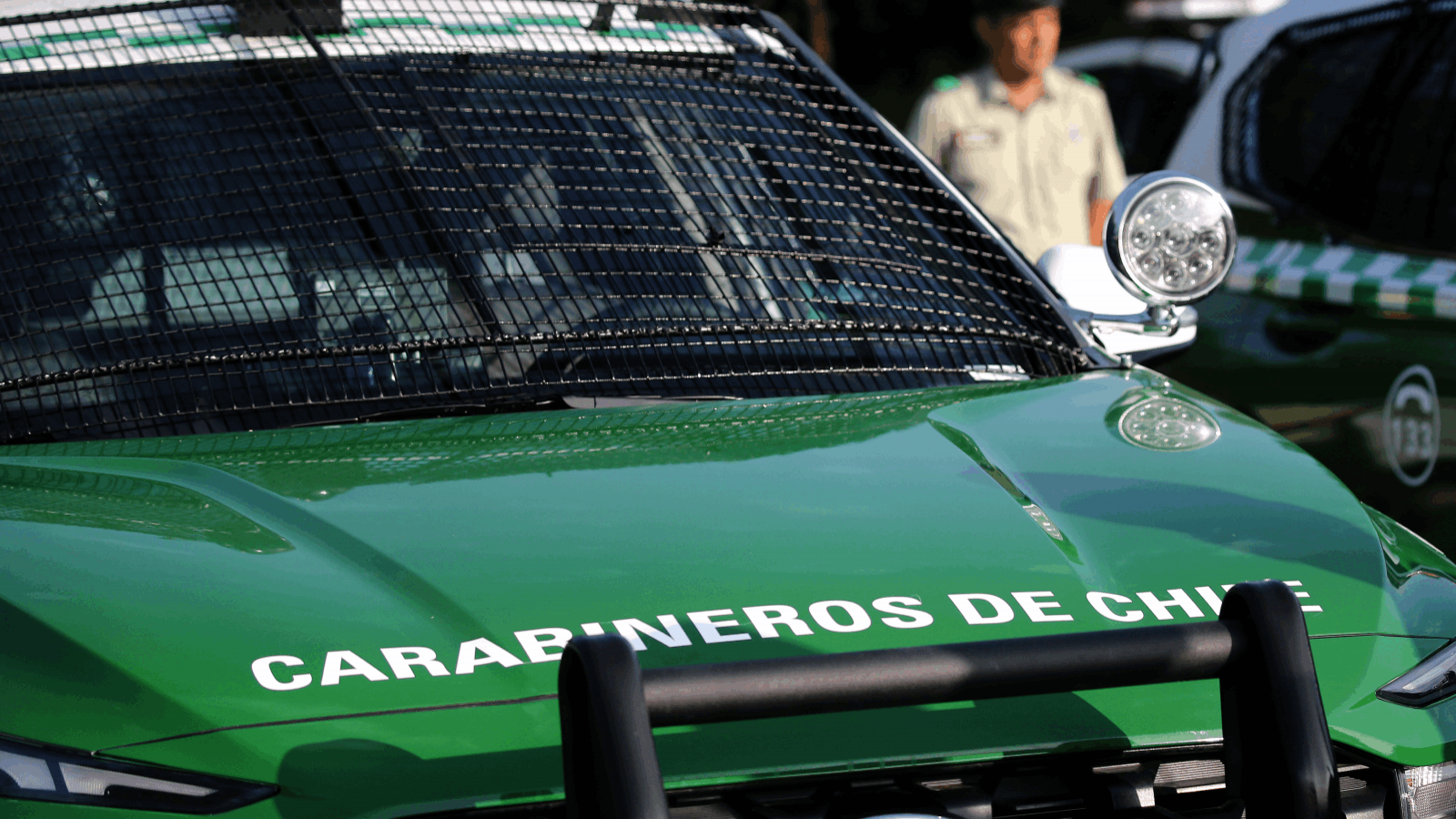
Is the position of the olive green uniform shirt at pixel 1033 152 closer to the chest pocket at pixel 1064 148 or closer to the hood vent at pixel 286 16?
the chest pocket at pixel 1064 148

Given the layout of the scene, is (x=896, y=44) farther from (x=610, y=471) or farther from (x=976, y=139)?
(x=610, y=471)

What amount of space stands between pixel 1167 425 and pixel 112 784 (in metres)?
1.47

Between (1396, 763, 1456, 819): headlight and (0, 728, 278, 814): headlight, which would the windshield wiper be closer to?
(0, 728, 278, 814): headlight

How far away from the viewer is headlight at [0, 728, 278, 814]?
1.37m

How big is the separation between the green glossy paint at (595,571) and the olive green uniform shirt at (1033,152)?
2770mm

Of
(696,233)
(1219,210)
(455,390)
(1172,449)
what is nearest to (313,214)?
(455,390)

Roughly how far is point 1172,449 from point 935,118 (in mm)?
2995

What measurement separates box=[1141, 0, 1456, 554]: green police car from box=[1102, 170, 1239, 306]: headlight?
53.9 inches

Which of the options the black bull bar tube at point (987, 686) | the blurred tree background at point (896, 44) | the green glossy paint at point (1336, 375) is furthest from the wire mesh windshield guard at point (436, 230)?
the blurred tree background at point (896, 44)

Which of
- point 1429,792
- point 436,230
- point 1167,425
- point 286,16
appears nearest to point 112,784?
point 436,230

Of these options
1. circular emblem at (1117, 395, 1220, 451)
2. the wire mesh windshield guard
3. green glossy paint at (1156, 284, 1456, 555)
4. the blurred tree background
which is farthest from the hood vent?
the blurred tree background

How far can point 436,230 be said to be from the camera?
234 centimetres

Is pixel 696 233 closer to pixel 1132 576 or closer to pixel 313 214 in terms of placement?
pixel 313 214

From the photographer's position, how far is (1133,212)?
255cm
